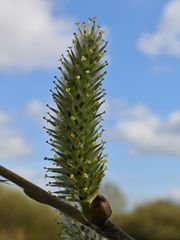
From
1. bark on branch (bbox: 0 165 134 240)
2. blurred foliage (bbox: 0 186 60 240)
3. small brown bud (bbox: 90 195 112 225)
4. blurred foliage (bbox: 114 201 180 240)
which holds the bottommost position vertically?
bark on branch (bbox: 0 165 134 240)

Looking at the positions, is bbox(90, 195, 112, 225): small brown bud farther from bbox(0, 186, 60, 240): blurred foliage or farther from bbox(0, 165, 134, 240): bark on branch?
bbox(0, 186, 60, 240): blurred foliage

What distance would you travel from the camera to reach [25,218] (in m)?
16.2

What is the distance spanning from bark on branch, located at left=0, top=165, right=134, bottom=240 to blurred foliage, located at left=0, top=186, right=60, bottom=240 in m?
13.7

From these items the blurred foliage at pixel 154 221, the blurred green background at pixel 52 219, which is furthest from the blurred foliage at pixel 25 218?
the blurred foliage at pixel 154 221

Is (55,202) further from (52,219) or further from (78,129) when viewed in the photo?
(52,219)

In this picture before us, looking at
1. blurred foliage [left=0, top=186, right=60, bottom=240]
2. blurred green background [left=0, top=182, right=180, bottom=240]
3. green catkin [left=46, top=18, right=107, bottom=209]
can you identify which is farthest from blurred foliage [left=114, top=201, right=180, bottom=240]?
green catkin [left=46, top=18, right=107, bottom=209]

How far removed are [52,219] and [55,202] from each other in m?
14.9

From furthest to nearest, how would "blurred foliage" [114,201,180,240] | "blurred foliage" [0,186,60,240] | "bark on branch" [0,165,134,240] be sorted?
"blurred foliage" [114,201,180,240], "blurred foliage" [0,186,60,240], "bark on branch" [0,165,134,240]

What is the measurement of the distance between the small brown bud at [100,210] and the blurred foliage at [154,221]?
1409 centimetres

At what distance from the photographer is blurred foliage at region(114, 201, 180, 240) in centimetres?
1567

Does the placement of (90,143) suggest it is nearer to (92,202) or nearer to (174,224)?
(92,202)

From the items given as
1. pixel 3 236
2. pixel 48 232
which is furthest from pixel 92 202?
pixel 48 232

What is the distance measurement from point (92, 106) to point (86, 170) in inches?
4.9

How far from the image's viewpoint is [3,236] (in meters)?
13.7
